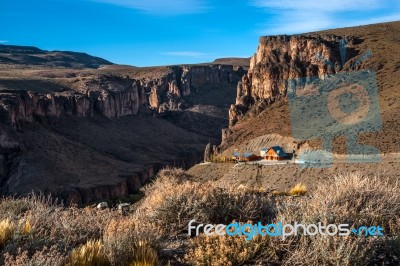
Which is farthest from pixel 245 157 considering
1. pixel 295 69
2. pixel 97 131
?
pixel 97 131

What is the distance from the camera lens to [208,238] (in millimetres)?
6672

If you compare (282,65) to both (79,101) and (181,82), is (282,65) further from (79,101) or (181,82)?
(181,82)

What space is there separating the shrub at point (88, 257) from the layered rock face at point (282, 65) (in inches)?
2660

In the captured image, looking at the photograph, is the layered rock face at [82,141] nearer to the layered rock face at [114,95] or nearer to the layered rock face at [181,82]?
the layered rock face at [114,95]

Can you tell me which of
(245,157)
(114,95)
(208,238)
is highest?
(208,238)

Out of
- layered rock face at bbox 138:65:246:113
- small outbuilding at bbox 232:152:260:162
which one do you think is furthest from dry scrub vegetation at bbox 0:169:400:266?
layered rock face at bbox 138:65:246:113

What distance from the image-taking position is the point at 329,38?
7938 cm

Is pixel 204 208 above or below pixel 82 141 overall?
above

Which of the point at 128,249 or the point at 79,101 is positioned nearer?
the point at 128,249

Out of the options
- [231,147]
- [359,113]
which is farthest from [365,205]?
[231,147]

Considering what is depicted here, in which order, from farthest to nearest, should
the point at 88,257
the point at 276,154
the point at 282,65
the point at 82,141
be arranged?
the point at 82,141
the point at 282,65
the point at 276,154
the point at 88,257

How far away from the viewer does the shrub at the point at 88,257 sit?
616 cm

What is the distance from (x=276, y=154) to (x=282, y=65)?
103ft

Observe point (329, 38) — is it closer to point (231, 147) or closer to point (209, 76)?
point (231, 147)
